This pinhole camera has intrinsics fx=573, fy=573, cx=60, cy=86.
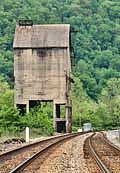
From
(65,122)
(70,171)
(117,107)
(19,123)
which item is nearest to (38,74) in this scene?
(65,122)

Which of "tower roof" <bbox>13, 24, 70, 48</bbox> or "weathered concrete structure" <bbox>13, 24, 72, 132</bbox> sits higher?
"tower roof" <bbox>13, 24, 70, 48</bbox>

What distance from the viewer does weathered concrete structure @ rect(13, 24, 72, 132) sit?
63.5 m

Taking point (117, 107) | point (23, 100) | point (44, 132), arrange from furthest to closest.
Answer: point (117, 107), point (23, 100), point (44, 132)

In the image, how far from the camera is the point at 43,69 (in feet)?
210

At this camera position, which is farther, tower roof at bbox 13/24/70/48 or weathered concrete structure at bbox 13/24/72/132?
tower roof at bbox 13/24/70/48

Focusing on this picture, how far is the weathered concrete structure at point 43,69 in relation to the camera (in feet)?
208

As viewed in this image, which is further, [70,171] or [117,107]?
[117,107]

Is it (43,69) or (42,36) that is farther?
(42,36)

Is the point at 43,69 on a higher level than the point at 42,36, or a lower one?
lower

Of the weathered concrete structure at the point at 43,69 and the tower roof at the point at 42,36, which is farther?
the tower roof at the point at 42,36

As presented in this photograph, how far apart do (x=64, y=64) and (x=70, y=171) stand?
49135mm

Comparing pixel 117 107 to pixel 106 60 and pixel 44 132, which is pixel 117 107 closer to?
pixel 106 60

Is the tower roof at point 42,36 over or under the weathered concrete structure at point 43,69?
over

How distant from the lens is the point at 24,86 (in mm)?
63750
